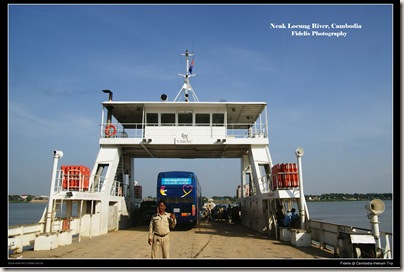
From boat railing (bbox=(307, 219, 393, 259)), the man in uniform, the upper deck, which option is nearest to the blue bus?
the upper deck

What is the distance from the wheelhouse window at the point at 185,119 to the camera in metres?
17.9

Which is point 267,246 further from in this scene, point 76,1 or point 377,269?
point 76,1

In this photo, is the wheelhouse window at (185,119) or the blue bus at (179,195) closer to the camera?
the blue bus at (179,195)

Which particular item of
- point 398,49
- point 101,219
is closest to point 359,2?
point 398,49

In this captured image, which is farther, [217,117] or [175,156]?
[175,156]

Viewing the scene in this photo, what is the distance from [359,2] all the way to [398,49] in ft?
4.40

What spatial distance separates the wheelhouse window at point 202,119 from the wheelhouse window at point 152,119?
2236 mm

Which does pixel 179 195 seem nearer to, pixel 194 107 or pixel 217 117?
pixel 194 107

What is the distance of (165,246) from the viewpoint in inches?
261

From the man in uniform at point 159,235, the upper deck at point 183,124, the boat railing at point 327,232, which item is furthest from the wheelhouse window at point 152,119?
the man in uniform at point 159,235

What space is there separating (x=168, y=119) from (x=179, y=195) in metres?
4.43

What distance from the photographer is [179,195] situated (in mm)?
16828

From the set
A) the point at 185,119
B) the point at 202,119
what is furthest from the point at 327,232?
the point at 185,119

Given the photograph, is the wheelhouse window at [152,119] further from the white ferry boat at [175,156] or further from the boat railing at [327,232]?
the boat railing at [327,232]
